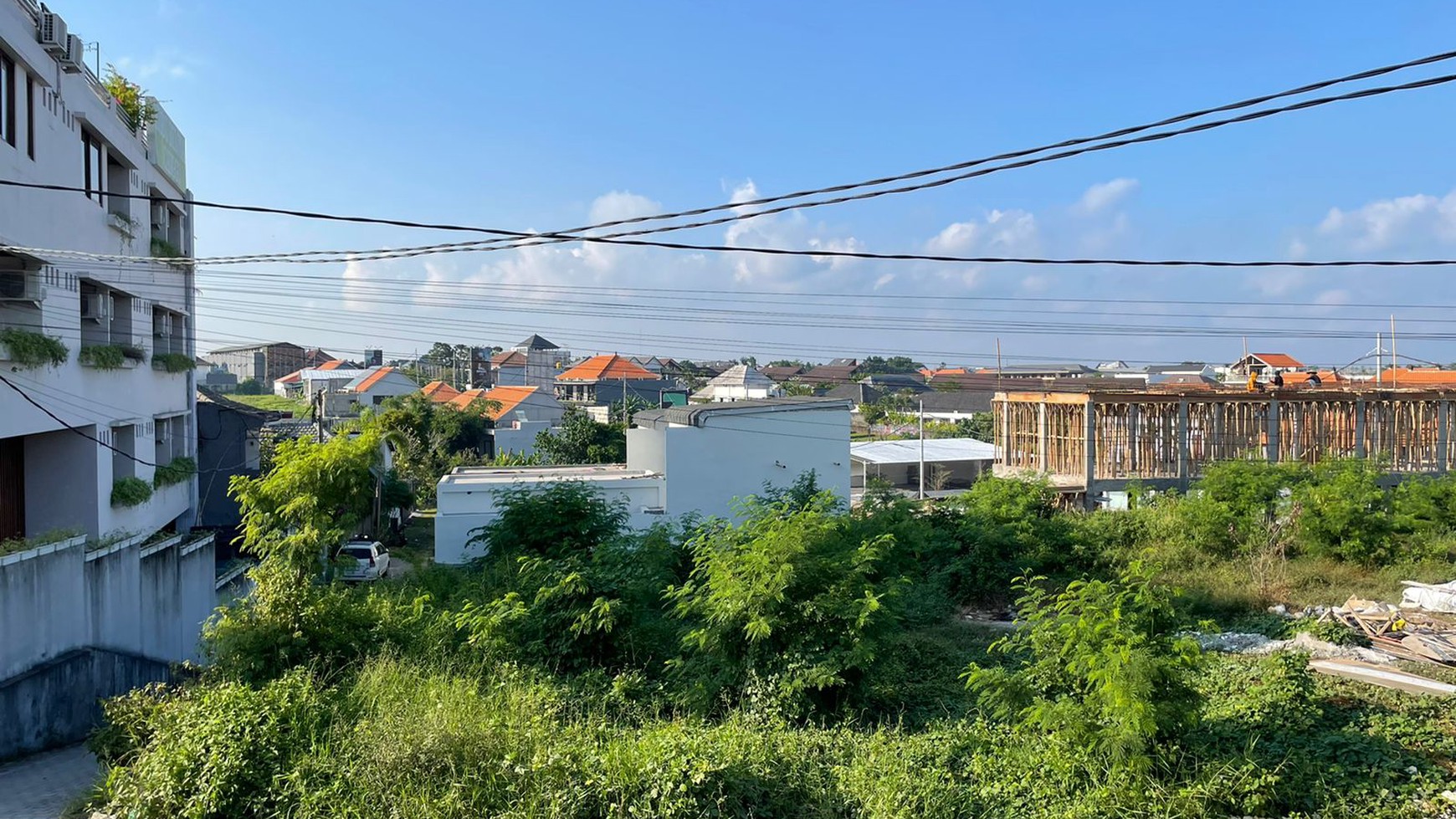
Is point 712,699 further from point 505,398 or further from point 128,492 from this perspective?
point 505,398

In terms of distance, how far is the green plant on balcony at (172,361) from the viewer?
1611cm

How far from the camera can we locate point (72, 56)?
11867 mm

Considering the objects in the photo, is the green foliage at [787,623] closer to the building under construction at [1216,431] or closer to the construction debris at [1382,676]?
the construction debris at [1382,676]

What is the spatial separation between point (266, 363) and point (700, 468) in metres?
78.0

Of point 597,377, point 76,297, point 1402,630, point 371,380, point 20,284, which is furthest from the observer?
point 597,377

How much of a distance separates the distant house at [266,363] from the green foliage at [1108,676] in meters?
84.6

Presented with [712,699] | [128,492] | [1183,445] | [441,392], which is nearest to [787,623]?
[712,699]

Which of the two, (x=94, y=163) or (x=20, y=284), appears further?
(x=94, y=163)

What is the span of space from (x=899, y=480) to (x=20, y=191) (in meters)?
29.1

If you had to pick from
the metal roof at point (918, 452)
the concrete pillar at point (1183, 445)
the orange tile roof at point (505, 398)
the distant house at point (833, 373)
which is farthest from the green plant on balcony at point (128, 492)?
the distant house at point (833, 373)

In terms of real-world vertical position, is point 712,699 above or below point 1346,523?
below

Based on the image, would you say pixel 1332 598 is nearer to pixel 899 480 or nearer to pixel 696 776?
pixel 696 776

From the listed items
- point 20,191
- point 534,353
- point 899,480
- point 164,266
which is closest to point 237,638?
point 20,191

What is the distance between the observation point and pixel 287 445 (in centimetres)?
1117
